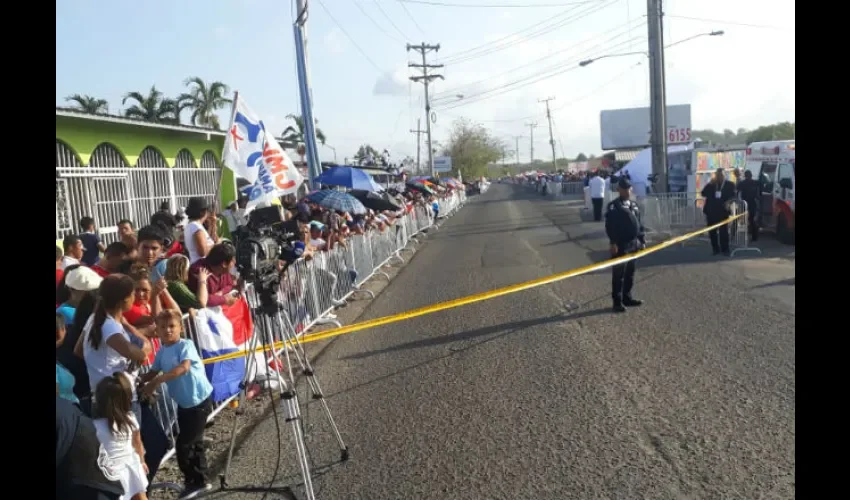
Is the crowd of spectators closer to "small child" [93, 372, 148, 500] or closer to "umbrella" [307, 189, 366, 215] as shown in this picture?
"small child" [93, 372, 148, 500]

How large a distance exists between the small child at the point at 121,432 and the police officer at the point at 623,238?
21.8 feet

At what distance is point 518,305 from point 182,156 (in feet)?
37.4

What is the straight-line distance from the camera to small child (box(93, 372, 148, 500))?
3.44m

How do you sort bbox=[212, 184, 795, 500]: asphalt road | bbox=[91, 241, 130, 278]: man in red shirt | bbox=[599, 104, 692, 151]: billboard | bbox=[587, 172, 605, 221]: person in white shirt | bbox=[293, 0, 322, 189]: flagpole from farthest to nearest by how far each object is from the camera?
1. bbox=[599, 104, 692, 151]: billboard
2. bbox=[587, 172, 605, 221]: person in white shirt
3. bbox=[293, 0, 322, 189]: flagpole
4. bbox=[91, 241, 130, 278]: man in red shirt
5. bbox=[212, 184, 795, 500]: asphalt road

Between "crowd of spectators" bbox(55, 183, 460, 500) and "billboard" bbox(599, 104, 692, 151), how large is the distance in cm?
6046

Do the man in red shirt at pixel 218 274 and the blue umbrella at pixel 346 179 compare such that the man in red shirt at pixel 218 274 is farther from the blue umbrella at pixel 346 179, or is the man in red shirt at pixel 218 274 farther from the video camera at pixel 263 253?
the blue umbrella at pixel 346 179

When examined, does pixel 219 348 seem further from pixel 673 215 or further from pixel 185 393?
pixel 673 215

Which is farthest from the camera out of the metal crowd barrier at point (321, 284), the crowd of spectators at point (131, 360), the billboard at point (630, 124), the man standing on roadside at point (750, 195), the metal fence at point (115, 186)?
the billboard at point (630, 124)

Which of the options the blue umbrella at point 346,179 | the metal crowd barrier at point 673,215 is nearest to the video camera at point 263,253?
the blue umbrella at point 346,179

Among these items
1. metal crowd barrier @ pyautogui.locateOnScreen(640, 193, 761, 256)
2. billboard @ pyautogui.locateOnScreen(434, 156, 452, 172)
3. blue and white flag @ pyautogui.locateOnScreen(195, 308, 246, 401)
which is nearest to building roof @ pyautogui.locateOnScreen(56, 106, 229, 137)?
blue and white flag @ pyautogui.locateOnScreen(195, 308, 246, 401)

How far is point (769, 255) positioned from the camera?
42.5 ft

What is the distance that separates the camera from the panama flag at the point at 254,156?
323 inches

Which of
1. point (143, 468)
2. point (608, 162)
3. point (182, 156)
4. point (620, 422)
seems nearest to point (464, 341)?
point (620, 422)
